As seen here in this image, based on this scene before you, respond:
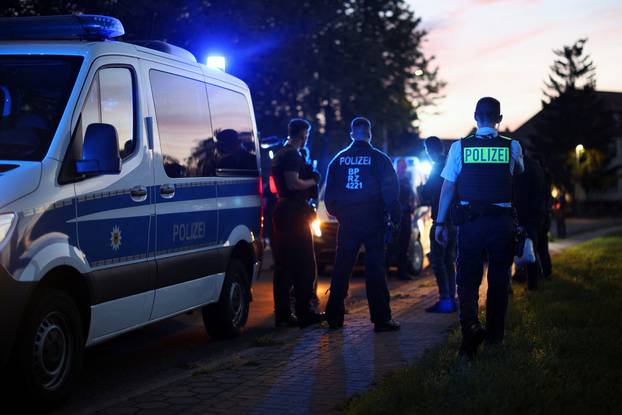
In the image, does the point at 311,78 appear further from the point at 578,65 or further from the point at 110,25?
the point at 578,65

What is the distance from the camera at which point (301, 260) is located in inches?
375

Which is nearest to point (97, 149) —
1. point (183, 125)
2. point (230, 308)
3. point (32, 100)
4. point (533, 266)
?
point (32, 100)

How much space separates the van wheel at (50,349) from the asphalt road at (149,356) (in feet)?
0.72

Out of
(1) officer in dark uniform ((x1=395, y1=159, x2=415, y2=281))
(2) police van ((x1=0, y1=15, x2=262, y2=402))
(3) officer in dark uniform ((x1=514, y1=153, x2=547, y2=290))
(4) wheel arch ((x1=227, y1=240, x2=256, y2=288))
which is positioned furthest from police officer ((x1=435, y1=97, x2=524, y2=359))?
(1) officer in dark uniform ((x1=395, y1=159, x2=415, y2=281))

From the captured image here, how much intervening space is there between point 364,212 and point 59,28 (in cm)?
332

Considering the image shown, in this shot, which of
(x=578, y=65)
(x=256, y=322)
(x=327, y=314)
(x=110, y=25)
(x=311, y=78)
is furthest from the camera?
(x=578, y=65)

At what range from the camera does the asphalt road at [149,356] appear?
6.64 m

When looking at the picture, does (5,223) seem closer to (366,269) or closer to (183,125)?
(183,125)

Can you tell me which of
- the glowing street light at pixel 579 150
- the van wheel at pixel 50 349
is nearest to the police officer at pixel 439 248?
the van wheel at pixel 50 349

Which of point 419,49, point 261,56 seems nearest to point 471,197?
point 261,56

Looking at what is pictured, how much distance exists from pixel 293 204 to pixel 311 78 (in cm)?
2282

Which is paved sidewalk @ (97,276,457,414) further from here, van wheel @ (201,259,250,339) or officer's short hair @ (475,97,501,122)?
officer's short hair @ (475,97,501,122)

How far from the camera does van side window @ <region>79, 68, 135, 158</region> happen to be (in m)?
6.35

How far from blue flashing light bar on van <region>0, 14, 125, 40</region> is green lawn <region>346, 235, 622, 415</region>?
3.03 m
